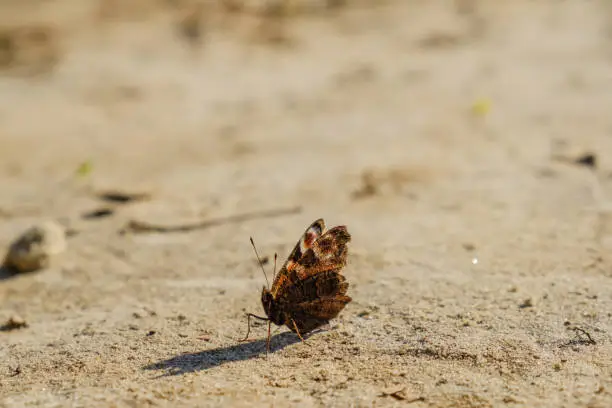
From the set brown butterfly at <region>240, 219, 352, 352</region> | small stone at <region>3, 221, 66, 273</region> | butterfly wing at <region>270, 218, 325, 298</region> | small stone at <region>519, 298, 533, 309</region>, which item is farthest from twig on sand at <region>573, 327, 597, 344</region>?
small stone at <region>3, 221, 66, 273</region>

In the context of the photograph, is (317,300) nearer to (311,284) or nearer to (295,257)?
(311,284)

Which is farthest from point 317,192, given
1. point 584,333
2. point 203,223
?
point 584,333

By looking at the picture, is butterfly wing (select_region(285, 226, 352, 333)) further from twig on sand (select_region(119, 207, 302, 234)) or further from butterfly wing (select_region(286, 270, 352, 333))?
twig on sand (select_region(119, 207, 302, 234))

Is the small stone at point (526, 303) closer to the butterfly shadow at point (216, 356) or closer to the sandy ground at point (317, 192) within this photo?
the sandy ground at point (317, 192)

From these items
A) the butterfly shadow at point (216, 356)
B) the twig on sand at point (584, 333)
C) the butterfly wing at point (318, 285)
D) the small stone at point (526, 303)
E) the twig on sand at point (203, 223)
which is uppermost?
the butterfly wing at point (318, 285)

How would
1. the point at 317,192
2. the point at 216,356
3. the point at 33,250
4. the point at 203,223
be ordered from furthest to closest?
the point at 317,192, the point at 203,223, the point at 33,250, the point at 216,356

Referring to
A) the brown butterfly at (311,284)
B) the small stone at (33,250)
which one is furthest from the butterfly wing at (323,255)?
the small stone at (33,250)
